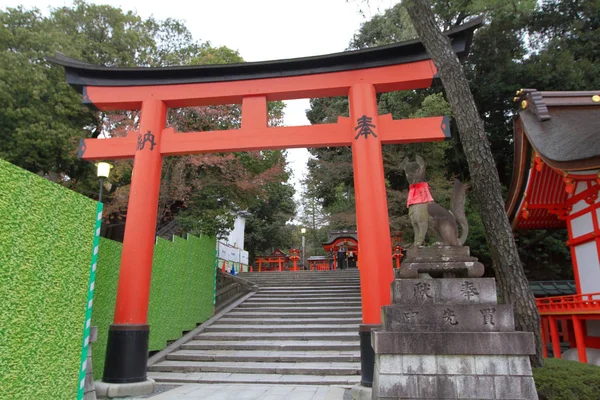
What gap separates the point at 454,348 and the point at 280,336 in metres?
Result: 5.71

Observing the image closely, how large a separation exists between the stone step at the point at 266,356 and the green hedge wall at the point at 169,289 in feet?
2.22

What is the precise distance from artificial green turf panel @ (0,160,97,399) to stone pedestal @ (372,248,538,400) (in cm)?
358

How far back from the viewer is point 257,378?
6.88 m

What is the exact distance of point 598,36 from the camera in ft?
56.3

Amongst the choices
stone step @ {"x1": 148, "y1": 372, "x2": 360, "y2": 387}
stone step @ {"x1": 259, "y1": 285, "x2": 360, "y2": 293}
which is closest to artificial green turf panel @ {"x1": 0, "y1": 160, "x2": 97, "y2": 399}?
stone step @ {"x1": 148, "y1": 372, "x2": 360, "y2": 387}

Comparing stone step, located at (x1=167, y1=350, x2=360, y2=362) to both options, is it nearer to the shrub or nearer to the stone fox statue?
the shrub

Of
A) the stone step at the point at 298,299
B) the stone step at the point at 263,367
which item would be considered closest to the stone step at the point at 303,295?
the stone step at the point at 298,299

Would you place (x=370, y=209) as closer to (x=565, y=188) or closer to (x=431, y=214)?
(x=431, y=214)

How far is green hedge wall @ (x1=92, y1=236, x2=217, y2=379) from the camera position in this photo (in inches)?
250

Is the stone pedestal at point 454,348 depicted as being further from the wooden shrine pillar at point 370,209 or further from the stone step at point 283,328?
the stone step at point 283,328

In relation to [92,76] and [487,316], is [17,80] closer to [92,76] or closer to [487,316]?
[92,76]

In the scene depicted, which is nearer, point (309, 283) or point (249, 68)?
point (249, 68)

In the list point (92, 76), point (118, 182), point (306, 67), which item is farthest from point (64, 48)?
point (306, 67)

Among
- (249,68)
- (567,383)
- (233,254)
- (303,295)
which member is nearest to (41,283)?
(249,68)
